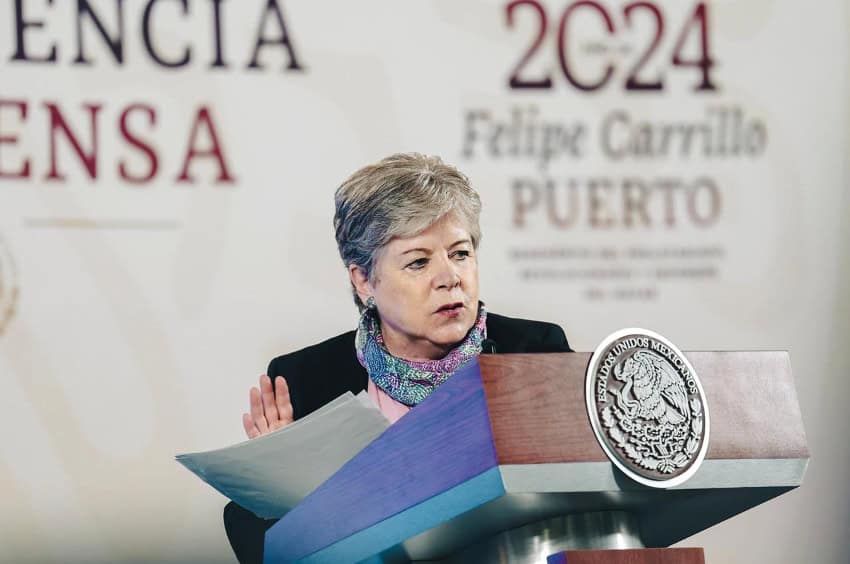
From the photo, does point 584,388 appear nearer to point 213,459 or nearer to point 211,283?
point 213,459

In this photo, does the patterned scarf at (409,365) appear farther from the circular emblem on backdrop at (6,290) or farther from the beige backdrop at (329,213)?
the circular emblem on backdrop at (6,290)

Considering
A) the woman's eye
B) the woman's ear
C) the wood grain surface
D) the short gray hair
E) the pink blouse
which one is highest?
the short gray hair

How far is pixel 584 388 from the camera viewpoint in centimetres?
112

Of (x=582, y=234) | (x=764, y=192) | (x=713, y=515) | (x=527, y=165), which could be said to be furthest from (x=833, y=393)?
(x=713, y=515)

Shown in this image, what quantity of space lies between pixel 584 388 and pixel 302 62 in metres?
1.81

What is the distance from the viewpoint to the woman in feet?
6.84

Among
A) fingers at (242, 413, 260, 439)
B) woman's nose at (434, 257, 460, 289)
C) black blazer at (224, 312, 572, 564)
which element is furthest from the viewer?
black blazer at (224, 312, 572, 564)

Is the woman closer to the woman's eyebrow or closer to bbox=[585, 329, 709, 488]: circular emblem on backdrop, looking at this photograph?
the woman's eyebrow

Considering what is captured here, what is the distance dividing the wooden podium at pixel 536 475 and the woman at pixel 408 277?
74 cm

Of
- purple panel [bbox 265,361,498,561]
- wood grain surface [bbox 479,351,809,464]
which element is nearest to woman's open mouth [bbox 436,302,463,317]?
purple panel [bbox 265,361,498,561]

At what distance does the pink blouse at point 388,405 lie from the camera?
2.24 m

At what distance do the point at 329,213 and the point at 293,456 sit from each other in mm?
1374

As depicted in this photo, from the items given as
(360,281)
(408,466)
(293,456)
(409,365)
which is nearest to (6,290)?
(360,281)

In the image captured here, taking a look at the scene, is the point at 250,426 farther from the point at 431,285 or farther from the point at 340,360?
the point at 340,360
